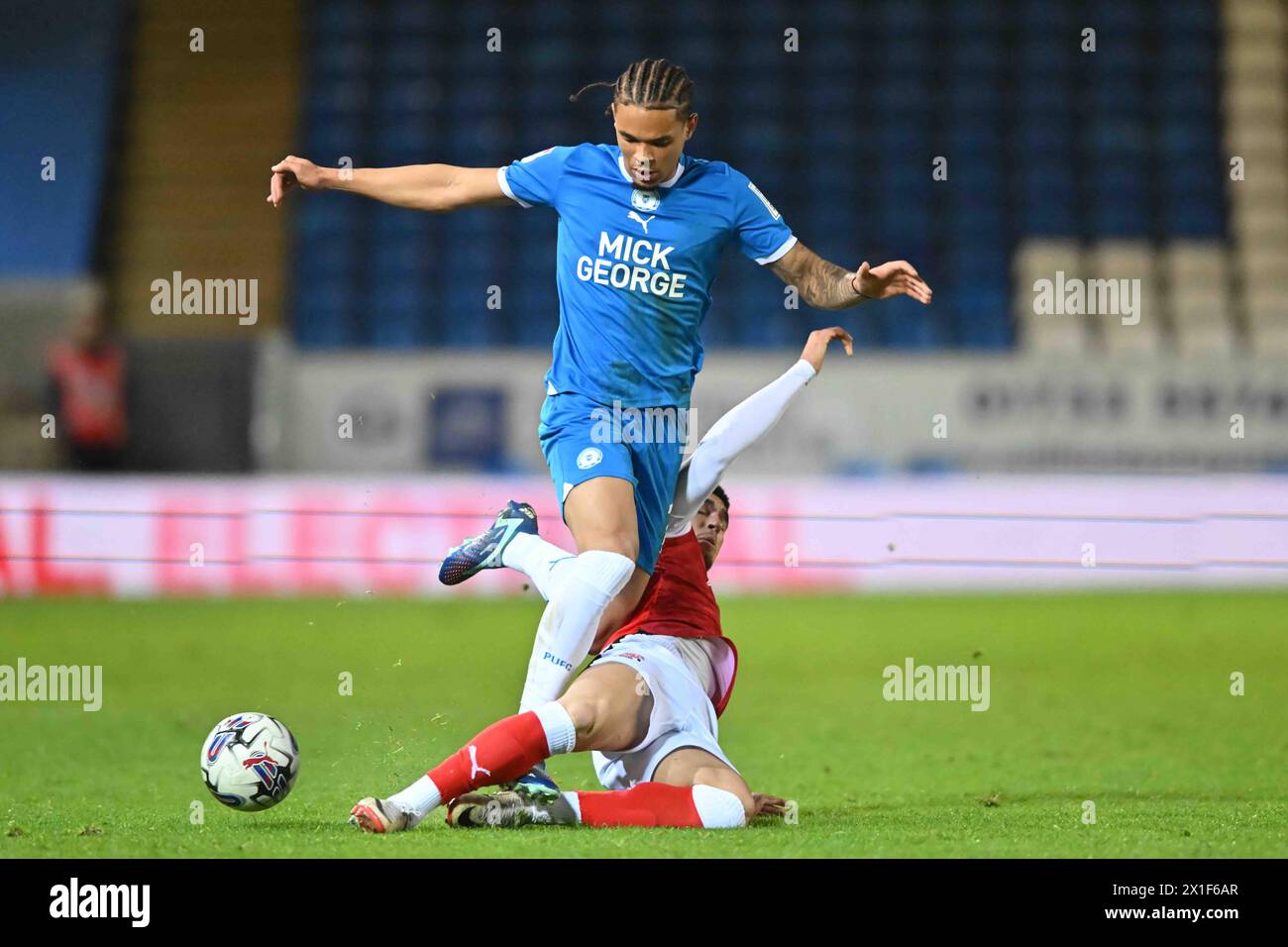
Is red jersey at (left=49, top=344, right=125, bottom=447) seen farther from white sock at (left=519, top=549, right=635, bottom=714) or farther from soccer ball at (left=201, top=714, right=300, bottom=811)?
white sock at (left=519, top=549, right=635, bottom=714)

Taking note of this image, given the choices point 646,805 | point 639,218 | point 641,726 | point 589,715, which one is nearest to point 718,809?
point 646,805

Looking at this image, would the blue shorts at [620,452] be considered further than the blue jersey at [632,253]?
No

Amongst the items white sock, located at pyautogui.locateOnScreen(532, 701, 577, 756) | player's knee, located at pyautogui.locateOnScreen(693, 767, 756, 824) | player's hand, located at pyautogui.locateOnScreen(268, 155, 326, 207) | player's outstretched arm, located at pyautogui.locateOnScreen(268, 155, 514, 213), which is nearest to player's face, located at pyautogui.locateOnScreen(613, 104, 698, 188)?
player's outstretched arm, located at pyautogui.locateOnScreen(268, 155, 514, 213)

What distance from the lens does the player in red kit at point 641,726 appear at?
14.3 feet

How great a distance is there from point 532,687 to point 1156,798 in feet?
6.99

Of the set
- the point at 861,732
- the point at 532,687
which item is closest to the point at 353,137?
the point at 861,732

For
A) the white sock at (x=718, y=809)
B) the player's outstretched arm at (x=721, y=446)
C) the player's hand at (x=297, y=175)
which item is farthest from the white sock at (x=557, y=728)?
the player's hand at (x=297, y=175)

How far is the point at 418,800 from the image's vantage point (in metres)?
4.30

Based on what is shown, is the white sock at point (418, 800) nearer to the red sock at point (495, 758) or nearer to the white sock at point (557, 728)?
the red sock at point (495, 758)

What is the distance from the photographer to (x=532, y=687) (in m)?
4.87

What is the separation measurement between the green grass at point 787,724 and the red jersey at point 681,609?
Answer: 52 cm

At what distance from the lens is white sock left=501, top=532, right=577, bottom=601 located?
490cm

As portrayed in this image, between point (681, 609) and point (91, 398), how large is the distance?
11024mm

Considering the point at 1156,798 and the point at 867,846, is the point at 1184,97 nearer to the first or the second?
the point at 1156,798
